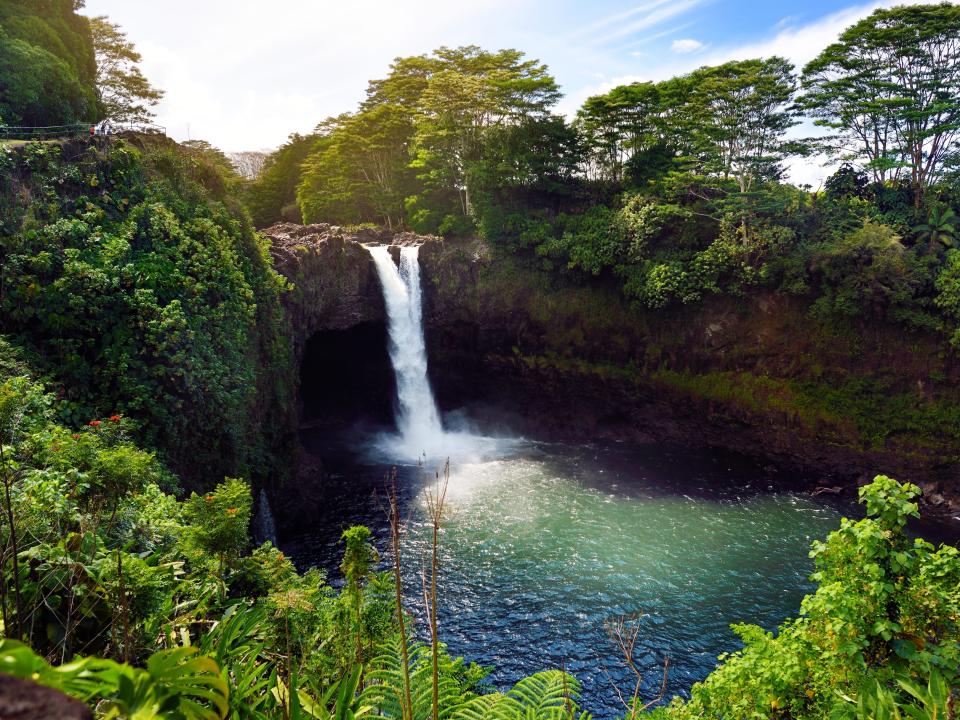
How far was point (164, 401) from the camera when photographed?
1154 centimetres

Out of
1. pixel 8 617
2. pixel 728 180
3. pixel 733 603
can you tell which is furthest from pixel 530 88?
pixel 8 617

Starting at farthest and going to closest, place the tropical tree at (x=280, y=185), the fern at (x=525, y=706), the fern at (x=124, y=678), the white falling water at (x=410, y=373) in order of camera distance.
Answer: the tropical tree at (x=280, y=185)
the white falling water at (x=410, y=373)
the fern at (x=525, y=706)
the fern at (x=124, y=678)

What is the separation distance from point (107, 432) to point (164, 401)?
373 centimetres

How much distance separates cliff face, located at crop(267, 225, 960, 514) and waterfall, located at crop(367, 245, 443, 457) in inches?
27.1

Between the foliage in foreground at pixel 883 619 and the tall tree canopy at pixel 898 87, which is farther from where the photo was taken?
the tall tree canopy at pixel 898 87

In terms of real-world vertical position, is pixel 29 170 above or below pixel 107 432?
above

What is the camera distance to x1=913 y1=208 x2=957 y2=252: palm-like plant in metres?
19.6

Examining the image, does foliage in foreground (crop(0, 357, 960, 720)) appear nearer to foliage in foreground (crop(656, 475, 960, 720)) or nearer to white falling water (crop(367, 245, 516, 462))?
foliage in foreground (crop(656, 475, 960, 720))

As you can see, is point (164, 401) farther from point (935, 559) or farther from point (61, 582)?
point (935, 559)

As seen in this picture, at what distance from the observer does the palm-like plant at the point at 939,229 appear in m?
19.6

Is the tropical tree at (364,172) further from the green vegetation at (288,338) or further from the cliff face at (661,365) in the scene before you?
the cliff face at (661,365)

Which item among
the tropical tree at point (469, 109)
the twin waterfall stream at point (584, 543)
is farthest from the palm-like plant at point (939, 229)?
the tropical tree at point (469, 109)

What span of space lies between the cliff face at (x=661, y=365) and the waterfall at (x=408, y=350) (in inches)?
27.1

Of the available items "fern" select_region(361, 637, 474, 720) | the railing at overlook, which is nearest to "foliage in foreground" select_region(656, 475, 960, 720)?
"fern" select_region(361, 637, 474, 720)
